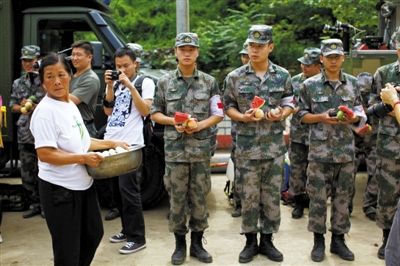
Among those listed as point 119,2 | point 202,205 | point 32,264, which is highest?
point 119,2

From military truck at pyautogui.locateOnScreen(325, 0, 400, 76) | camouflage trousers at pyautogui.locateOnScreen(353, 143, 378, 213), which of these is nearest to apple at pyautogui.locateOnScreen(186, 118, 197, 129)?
camouflage trousers at pyautogui.locateOnScreen(353, 143, 378, 213)

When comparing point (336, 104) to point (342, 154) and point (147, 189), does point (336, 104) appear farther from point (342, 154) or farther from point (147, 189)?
point (147, 189)

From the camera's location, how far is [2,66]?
625 cm

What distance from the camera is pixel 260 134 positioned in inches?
181

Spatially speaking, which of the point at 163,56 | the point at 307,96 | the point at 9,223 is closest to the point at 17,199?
the point at 9,223

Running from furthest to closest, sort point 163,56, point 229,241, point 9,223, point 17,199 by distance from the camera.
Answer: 1. point 163,56
2. point 17,199
3. point 9,223
4. point 229,241

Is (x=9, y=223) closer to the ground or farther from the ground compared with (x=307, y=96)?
closer to the ground

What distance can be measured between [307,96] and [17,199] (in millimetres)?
3624

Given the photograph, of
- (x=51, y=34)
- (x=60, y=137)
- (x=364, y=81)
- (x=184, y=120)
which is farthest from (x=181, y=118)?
(x=51, y=34)

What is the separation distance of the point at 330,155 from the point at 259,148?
0.61 meters

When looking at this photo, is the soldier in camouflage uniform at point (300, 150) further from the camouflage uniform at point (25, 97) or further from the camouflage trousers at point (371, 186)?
the camouflage uniform at point (25, 97)

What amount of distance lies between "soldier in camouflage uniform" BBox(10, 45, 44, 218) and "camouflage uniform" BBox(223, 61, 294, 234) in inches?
92.4

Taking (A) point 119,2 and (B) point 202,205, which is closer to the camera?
(B) point 202,205

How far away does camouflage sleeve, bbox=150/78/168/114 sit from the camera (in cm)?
473
